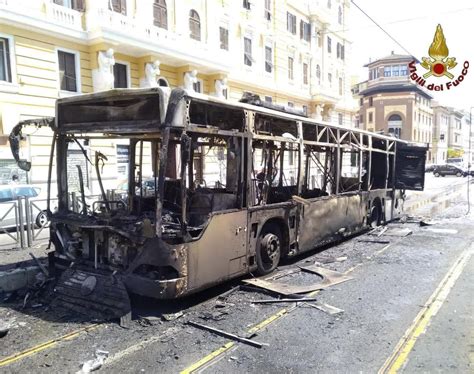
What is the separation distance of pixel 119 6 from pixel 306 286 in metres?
16.4

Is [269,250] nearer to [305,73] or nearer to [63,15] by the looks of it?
[63,15]

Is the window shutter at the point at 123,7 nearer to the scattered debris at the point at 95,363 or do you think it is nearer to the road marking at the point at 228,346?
the road marking at the point at 228,346

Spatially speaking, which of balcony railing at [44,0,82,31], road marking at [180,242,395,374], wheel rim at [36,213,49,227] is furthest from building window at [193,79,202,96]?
road marking at [180,242,395,374]

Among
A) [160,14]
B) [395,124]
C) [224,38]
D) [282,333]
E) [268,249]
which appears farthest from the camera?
[395,124]

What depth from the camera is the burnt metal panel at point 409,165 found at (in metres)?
14.4

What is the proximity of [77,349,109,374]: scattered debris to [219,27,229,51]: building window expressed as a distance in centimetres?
2300

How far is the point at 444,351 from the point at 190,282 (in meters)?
3.22

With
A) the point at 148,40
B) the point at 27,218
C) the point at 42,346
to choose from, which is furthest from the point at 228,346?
the point at 148,40

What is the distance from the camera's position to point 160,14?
795 inches

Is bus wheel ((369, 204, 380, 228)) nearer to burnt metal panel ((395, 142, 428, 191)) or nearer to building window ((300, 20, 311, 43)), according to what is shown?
burnt metal panel ((395, 142, 428, 191))

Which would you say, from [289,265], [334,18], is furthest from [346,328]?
[334,18]

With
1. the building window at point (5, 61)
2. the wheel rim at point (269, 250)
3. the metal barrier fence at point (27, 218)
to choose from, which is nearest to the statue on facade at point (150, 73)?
the building window at point (5, 61)

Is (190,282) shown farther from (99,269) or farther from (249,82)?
(249,82)

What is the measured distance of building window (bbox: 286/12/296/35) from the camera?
31.8 meters
